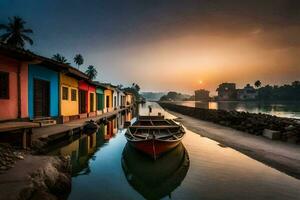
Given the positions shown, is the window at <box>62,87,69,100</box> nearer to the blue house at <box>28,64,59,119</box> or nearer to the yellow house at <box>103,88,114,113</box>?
the blue house at <box>28,64,59,119</box>

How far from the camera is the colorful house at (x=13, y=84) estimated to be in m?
12.7

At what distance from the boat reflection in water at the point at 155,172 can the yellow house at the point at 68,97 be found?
992 cm

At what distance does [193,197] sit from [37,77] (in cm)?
1377

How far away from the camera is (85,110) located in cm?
2792

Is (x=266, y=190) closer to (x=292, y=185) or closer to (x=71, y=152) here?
(x=292, y=185)

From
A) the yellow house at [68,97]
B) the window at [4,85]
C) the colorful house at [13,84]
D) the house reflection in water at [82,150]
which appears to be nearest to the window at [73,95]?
the yellow house at [68,97]

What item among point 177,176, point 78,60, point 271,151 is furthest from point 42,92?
point 78,60

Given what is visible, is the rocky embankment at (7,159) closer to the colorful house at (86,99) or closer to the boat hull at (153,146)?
the boat hull at (153,146)

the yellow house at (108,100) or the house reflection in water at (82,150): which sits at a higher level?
the yellow house at (108,100)

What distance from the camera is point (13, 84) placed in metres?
13.7

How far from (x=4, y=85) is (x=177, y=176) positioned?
1073cm

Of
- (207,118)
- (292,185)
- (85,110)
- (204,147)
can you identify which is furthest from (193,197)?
(207,118)

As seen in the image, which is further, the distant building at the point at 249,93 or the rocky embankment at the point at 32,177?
the distant building at the point at 249,93

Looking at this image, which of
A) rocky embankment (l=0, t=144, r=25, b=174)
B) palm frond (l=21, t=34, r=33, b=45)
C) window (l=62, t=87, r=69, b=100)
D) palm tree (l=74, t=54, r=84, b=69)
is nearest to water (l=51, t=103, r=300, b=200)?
rocky embankment (l=0, t=144, r=25, b=174)
